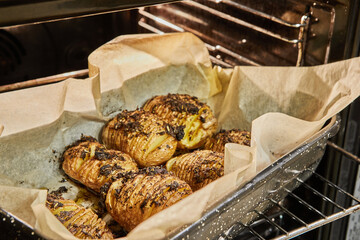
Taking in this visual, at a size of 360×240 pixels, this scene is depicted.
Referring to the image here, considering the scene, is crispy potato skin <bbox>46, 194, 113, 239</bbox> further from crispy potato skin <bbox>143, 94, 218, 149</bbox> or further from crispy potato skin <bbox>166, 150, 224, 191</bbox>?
crispy potato skin <bbox>143, 94, 218, 149</bbox>

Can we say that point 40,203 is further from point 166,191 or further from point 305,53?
point 305,53

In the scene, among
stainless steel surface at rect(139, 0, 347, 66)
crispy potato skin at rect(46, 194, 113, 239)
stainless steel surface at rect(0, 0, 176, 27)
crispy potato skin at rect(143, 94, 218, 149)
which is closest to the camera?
stainless steel surface at rect(0, 0, 176, 27)

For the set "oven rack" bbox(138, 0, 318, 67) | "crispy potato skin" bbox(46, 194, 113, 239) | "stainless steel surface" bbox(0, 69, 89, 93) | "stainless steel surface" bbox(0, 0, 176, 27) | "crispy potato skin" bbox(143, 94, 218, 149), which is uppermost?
"stainless steel surface" bbox(0, 0, 176, 27)

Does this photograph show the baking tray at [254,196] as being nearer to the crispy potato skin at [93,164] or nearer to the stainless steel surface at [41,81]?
the crispy potato skin at [93,164]

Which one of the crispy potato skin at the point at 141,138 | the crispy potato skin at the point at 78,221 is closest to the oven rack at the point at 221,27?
the crispy potato skin at the point at 141,138

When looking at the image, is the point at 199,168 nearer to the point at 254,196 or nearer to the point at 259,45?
the point at 254,196

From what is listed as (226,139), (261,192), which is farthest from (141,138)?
(261,192)

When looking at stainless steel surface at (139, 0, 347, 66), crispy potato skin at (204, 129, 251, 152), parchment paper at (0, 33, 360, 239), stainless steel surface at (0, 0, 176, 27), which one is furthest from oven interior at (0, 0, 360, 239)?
stainless steel surface at (0, 0, 176, 27)
